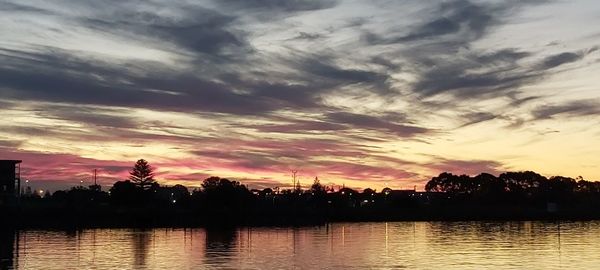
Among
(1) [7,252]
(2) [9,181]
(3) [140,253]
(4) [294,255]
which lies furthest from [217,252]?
(2) [9,181]

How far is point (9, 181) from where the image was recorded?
15712 cm

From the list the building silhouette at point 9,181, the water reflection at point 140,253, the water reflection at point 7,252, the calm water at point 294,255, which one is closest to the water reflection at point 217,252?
the calm water at point 294,255

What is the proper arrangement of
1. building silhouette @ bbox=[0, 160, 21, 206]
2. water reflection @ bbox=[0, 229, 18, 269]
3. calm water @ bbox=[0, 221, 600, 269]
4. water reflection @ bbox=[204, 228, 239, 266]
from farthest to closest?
building silhouette @ bbox=[0, 160, 21, 206]
water reflection @ bbox=[204, 228, 239, 266]
water reflection @ bbox=[0, 229, 18, 269]
calm water @ bbox=[0, 221, 600, 269]

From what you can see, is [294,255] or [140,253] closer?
[294,255]

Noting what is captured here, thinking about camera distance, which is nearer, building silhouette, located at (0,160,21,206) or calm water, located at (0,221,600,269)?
calm water, located at (0,221,600,269)

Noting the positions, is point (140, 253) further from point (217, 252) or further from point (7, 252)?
point (7, 252)

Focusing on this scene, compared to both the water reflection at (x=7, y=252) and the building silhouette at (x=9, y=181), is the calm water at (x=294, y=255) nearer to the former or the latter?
the water reflection at (x=7, y=252)

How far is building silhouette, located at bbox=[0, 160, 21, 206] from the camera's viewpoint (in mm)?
155125

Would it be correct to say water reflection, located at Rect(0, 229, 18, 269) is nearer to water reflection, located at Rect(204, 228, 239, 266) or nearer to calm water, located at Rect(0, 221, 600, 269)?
calm water, located at Rect(0, 221, 600, 269)

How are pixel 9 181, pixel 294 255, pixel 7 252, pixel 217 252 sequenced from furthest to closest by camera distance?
pixel 9 181 → pixel 217 252 → pixel 7 252 → pixel 294 255

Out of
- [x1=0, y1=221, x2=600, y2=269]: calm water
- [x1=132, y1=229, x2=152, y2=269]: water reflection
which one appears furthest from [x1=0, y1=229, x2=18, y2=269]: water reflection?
[x1=132, y1=229, x2=152, y2=269]: water reflection

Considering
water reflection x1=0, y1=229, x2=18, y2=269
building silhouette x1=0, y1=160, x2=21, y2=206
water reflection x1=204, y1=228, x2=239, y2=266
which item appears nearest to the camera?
water reflection x1=0, y1=229, x2=18, y2=269

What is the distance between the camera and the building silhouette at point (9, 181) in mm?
155125

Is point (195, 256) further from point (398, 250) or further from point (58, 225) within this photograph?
point (58, 225)
